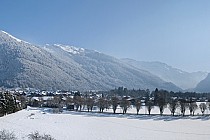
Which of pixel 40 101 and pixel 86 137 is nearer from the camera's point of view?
pixel 86 137

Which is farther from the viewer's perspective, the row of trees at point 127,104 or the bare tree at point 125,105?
the bare tree at point 125,105

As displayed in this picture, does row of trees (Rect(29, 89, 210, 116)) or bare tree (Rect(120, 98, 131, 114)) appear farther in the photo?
bare tree (Rect(120, 98, 131, 114))

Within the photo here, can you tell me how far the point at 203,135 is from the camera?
2869 inches

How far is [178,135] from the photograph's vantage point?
2798 inches

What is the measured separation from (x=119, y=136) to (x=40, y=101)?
132m

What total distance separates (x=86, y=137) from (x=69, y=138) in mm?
4264

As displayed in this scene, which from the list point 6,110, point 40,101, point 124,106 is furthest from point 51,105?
point 6,110

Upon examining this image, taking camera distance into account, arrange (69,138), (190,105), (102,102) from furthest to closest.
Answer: (102,102) → (190,105) → (69,138)

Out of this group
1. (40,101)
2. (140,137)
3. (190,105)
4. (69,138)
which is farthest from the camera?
(40,101)

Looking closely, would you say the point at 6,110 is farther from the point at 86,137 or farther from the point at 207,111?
the point at 207,111

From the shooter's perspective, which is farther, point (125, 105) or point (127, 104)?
point (127, 104)

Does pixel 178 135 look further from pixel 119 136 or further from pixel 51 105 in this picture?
pixel 51 105

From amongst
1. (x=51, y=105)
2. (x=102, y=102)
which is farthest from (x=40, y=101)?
(x=102, y=102)

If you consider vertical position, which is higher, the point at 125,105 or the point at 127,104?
the point at 127,104
